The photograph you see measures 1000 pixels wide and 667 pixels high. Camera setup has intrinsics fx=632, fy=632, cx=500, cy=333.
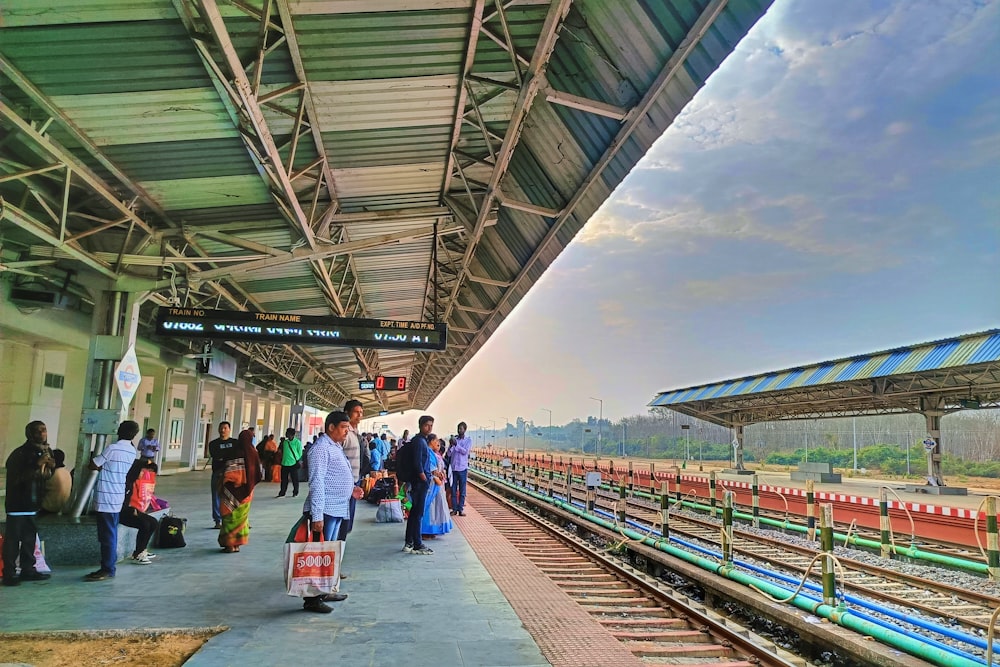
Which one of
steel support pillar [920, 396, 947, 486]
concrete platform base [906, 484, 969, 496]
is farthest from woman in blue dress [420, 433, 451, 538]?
steel support pillar [920, 396, 947, 486]

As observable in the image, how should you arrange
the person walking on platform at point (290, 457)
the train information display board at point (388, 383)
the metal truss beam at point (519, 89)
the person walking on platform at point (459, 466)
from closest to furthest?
the metal truss beam at point (519, 89)
the person walking on platform at point (459, 466)
the person walking on platform at point (290, 457)
the train information display board at point (388, 383)

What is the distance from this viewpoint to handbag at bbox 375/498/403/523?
1123cm

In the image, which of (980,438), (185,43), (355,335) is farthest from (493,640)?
(980,438)

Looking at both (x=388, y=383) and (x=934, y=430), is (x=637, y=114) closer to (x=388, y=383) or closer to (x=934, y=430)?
(x=388, y=383)

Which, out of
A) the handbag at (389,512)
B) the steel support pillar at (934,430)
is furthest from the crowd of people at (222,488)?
the steel support pillar at (934,430)

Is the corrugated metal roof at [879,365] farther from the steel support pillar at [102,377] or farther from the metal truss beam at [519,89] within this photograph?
the steel support pillar at [102,377]

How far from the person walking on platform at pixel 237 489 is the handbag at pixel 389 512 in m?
3.53

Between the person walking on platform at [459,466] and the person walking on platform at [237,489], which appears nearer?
the person walking on platform at [237,489]

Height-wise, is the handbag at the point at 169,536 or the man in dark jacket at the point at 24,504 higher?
the man in dark jacket at the point at 24,504

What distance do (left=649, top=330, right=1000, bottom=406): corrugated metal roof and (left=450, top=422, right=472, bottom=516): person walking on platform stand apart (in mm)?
13584

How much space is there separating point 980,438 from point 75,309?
44778mm

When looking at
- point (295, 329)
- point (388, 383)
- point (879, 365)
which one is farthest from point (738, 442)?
point (295, 329)

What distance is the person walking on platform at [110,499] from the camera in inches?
245

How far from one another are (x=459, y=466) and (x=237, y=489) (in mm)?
5049
